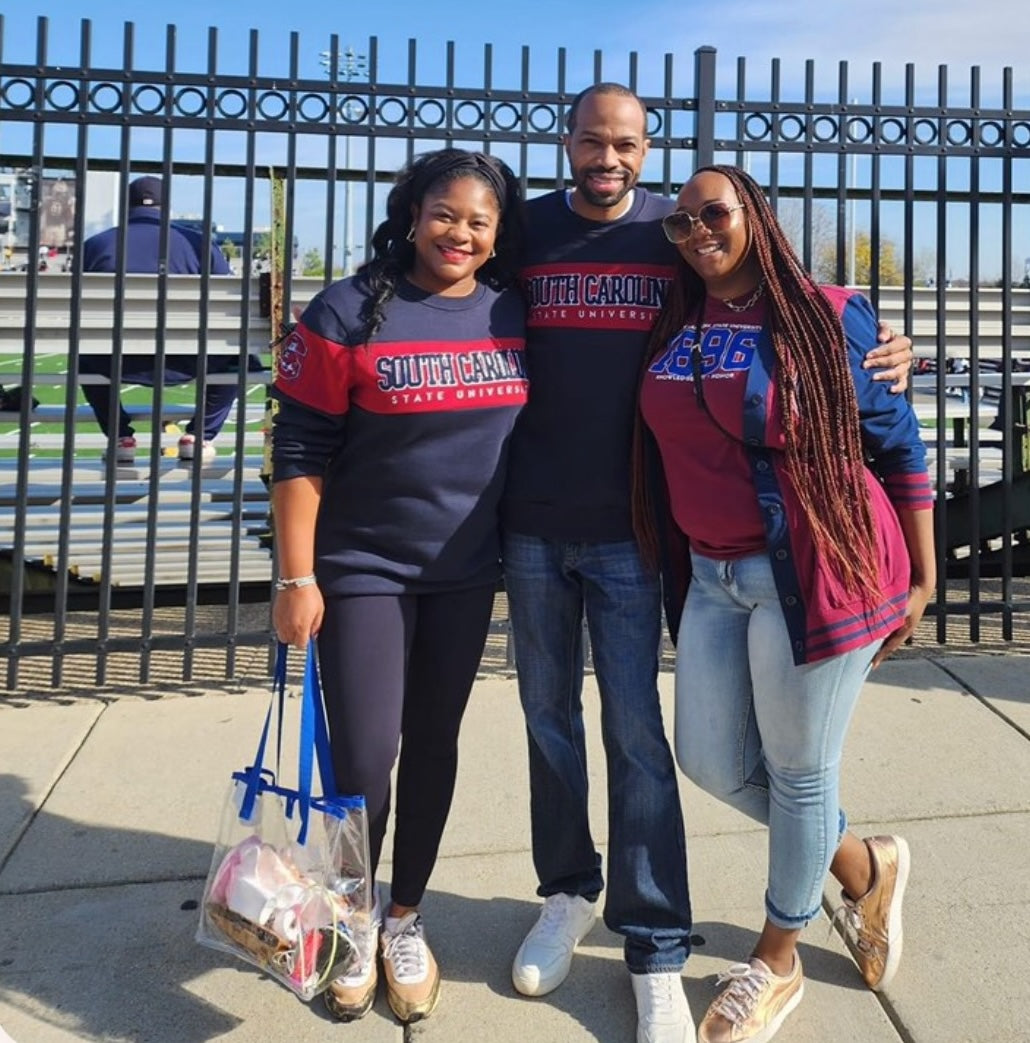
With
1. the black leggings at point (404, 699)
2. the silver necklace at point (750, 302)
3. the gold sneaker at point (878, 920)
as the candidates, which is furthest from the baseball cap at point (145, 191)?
the gold sneaker at point (878, 920)

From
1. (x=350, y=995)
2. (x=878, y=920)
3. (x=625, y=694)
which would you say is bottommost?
(x=350, y=995)

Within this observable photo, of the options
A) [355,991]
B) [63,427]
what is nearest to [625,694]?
[355,991]

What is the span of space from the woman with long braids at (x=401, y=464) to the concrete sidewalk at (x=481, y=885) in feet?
1.04

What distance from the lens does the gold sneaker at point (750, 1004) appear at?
2350mm

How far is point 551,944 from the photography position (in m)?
2.63

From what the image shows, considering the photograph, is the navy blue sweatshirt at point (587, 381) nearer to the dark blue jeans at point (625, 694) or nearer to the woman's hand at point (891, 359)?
the dark blue jeans at point (625, 694)

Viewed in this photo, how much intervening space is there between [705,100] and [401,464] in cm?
295

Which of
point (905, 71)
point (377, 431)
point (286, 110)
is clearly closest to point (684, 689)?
point (377, 431)

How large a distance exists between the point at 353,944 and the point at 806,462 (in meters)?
1.37

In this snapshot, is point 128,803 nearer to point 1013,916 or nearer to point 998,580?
point 1013,916

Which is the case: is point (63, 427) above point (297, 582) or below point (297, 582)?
→ above

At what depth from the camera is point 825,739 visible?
2.28m

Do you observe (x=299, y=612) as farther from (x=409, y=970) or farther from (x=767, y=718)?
(x=767, y=718)

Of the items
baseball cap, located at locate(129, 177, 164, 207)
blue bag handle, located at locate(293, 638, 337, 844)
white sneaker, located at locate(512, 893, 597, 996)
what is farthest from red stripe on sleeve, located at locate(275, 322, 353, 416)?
baseball cap, located at locate(129, 177, 164, 207)
